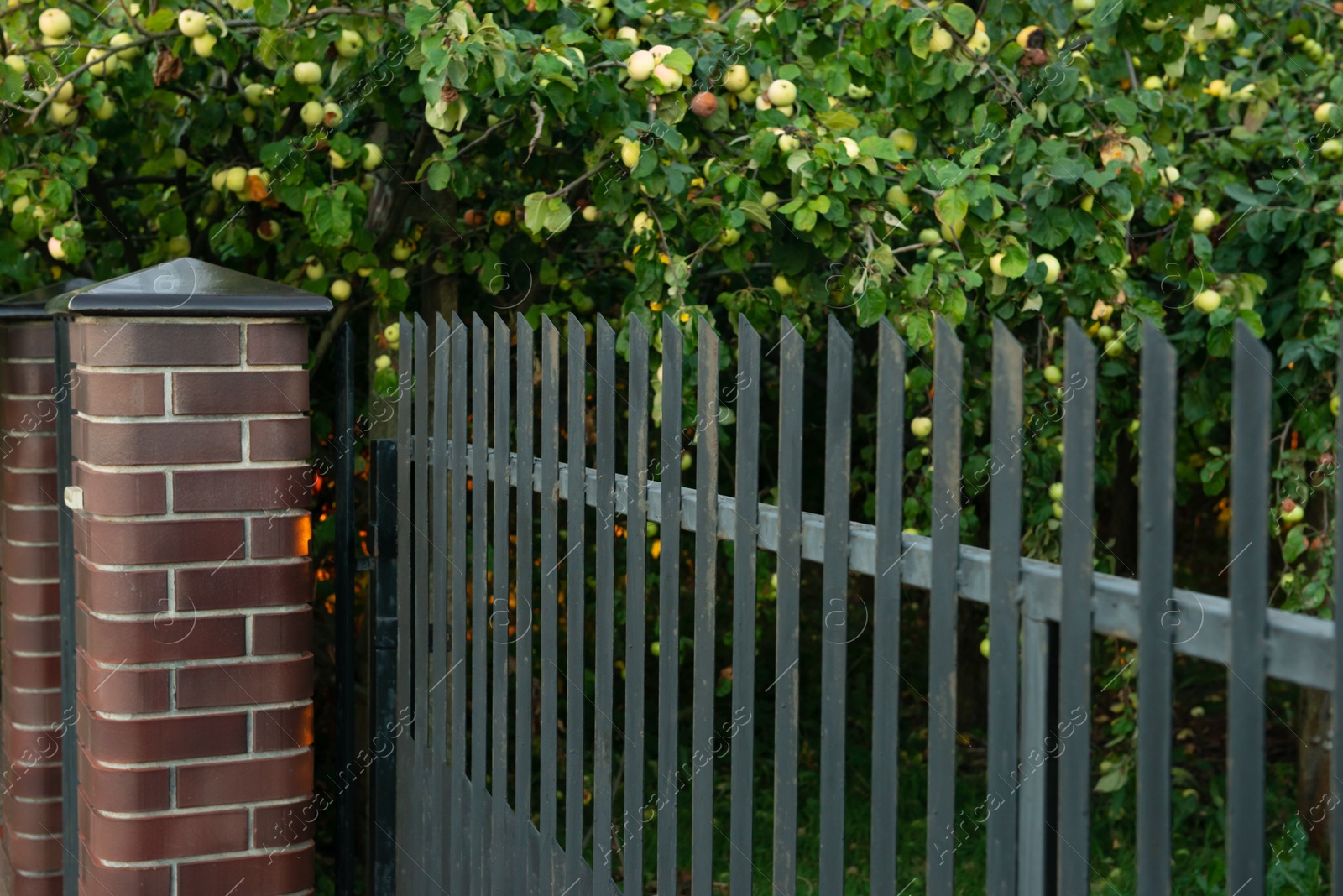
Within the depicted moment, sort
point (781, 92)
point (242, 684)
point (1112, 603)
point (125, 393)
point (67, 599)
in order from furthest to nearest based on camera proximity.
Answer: point (781, 92)
point (67, 599)
point (242, 684)
point (125, 393)
point (1112, 603)

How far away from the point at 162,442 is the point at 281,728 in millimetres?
597

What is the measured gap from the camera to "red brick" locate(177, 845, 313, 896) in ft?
8.05

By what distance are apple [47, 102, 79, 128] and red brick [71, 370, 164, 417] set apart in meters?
1.20

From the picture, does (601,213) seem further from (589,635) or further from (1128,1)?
(589,635)

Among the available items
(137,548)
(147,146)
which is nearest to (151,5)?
(147,146)

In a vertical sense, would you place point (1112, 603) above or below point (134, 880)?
above

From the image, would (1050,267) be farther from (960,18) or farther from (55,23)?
(55,23)

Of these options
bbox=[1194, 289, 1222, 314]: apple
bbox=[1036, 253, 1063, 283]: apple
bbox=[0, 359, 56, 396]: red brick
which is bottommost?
bbox=[0, 359, 56, 396]: red brick

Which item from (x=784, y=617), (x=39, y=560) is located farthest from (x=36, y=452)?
(x=784, y=617)

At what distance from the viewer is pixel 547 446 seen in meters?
2.14

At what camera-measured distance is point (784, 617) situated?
62.2 inches

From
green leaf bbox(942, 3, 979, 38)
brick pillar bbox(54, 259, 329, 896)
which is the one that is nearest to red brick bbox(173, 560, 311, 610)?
brick pillar bbox(54, 259, 329, 896)

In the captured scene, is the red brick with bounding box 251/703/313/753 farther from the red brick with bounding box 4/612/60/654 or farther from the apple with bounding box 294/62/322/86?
the apple with bounding box 294/62/322/86

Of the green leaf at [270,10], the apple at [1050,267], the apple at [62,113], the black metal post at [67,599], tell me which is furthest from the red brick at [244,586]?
the apple at [1050,267]
